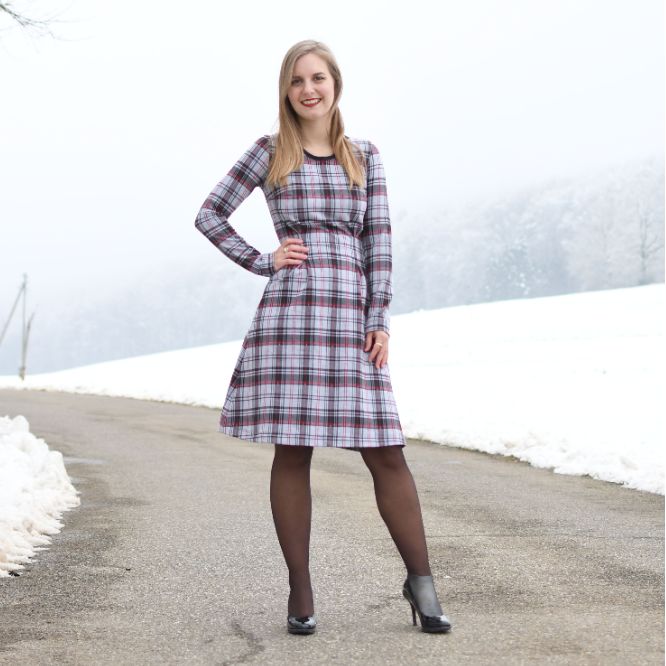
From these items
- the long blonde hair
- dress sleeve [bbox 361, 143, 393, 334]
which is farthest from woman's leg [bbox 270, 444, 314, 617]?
the long blonde hair

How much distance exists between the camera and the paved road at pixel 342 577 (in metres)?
3.35

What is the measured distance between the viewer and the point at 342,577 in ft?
15.1

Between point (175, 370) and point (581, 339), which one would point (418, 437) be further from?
point (175, 370)

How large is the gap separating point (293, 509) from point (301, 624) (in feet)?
1.29

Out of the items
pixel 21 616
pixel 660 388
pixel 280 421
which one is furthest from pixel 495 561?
pixel 660 388

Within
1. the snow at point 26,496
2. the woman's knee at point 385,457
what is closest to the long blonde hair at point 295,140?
the woman's knee at point 385,457

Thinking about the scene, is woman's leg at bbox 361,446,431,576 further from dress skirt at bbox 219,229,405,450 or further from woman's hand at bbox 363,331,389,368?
woman's hand at bbox 363,331,389,368

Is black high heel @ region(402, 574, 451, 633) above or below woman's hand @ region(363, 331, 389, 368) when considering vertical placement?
below

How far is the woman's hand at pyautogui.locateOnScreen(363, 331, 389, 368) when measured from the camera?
11.7ft

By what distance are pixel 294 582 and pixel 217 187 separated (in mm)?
1447

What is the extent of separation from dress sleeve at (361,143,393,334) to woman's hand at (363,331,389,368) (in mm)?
25

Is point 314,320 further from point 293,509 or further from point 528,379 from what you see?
point 528,379

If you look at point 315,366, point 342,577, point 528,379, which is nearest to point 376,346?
point 315,366

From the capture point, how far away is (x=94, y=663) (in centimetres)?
319
